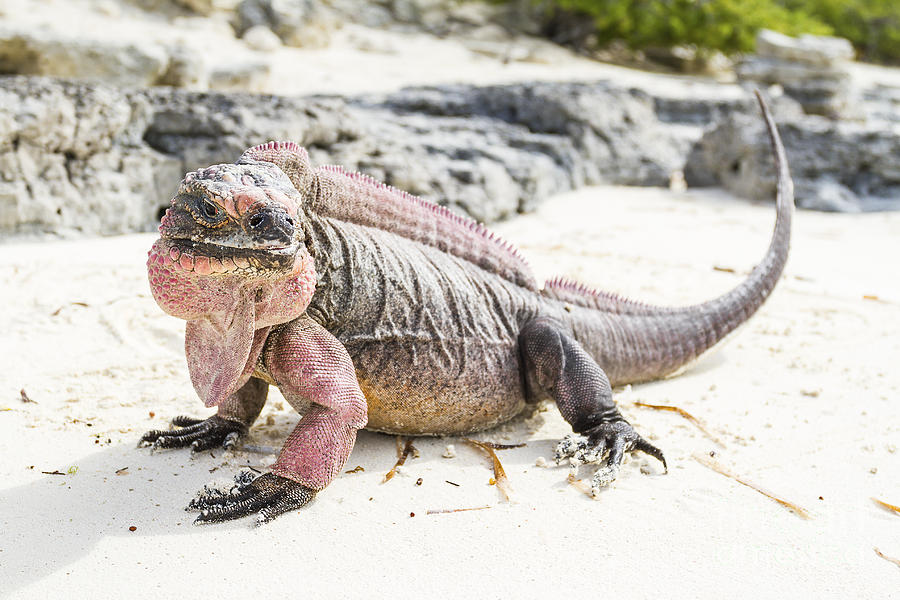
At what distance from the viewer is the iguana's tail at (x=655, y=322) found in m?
3.36

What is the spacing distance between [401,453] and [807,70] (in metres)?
14.7

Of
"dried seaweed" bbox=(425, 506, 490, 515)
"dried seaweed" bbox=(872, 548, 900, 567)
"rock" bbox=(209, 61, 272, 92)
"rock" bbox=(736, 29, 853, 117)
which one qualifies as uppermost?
"rock" bbox=(736, 29, 853, 117)

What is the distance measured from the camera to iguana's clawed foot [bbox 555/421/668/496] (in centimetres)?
274

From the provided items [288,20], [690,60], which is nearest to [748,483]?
[288,20]

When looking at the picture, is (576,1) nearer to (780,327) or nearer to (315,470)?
(780,327)

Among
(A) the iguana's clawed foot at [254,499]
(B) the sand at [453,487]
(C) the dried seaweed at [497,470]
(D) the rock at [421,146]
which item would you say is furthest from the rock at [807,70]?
(A) the iguana's clawed foot at [254,499]

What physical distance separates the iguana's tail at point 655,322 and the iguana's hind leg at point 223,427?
4.17ft

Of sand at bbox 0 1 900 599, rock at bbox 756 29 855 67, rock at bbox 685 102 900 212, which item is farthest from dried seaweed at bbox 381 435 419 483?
rock at bbox 756 29 855 67

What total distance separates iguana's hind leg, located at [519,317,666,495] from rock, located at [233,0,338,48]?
14.9m

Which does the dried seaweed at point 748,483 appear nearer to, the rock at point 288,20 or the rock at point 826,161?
the rock at point 826,161

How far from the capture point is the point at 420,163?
6.97 meters

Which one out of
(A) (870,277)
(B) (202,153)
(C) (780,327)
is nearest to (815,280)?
(A) (870,277)

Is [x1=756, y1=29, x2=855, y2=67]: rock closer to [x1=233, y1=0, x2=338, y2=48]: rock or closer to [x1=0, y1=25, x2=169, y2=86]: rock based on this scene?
[x1=233, y1=0, x2=338, y2=48]: rock

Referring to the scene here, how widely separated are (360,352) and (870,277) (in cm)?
457
